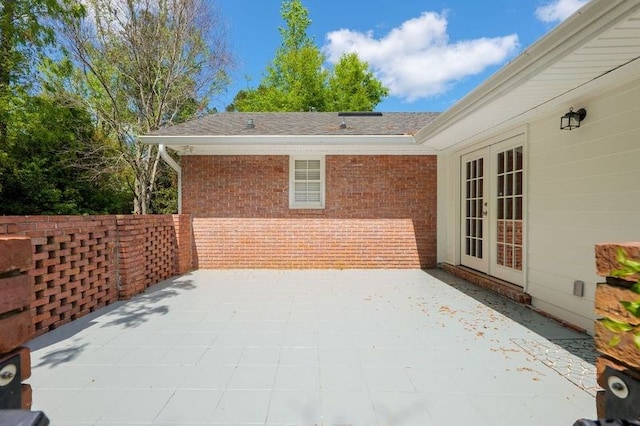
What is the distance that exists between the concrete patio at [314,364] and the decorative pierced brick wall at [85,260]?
10.7 inches

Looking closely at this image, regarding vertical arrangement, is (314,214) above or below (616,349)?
above

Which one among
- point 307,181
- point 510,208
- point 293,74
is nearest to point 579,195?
point 510,208

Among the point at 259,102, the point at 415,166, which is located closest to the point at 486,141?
the point at 415,166

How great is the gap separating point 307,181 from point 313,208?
678mm

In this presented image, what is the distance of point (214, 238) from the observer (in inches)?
298

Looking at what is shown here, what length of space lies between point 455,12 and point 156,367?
45.4 ft

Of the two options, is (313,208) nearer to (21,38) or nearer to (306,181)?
(306,181)

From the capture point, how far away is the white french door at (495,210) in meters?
5.18

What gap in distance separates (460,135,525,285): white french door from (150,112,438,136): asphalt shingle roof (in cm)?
172

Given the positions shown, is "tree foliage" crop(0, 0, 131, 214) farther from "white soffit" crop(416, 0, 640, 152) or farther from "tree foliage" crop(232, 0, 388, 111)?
"tree foliage" crop(232, 0, 388, 111)

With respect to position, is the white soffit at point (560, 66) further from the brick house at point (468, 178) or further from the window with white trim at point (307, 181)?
the window with white trim at point (307, 181)

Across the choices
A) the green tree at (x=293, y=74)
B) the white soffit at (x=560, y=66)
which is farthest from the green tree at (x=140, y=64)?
the white soffit at (x=560, y=66)

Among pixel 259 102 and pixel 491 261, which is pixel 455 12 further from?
pixel 259 102

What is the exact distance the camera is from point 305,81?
20.4 metres
